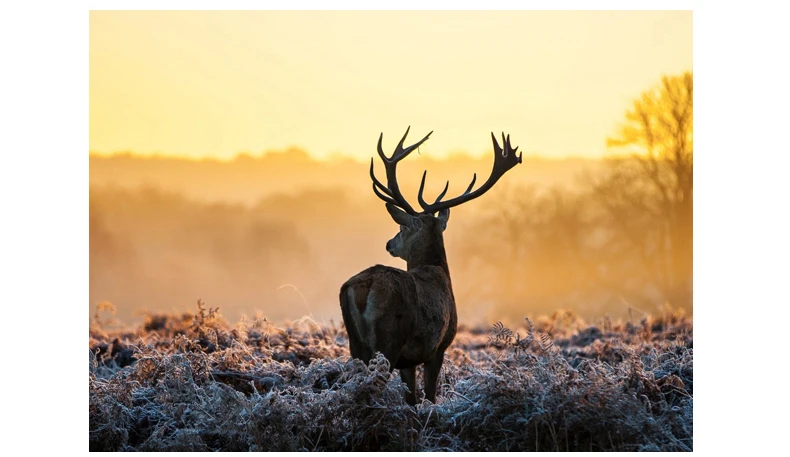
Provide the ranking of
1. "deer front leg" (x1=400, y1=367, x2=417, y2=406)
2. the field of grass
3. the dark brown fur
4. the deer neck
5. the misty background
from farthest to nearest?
the misty background → the deer neck → "deer front leg" (x1=400, y1=367, x2=417, y2=406) → the dark brown fur → the field of grass

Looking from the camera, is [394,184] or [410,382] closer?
[410,382]

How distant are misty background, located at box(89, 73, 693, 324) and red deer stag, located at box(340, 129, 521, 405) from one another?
11.3 metres

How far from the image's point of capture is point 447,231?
97.0ft

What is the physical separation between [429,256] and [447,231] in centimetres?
1885

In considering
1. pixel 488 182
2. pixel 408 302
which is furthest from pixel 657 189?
pixel 408 302

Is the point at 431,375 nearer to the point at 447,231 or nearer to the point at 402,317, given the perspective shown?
the point at 402,317

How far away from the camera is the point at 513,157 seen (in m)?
11.7

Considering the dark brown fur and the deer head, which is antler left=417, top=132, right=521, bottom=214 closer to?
the deer head

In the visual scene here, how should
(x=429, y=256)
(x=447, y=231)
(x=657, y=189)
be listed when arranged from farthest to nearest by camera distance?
(x=447, y=231) < (x=657, y=189) < (x=429, y=256)

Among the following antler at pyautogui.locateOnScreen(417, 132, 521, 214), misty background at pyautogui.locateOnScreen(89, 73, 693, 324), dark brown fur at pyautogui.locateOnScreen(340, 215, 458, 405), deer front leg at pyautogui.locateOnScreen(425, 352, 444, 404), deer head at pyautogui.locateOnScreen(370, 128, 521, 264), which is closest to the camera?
dark brown fur at pyautogui.locateOnScreen(340, 215, 458, 405)

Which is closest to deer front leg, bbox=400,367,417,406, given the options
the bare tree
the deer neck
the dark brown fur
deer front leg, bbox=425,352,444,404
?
the dark brown fur

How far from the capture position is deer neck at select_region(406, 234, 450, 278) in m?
10.7
